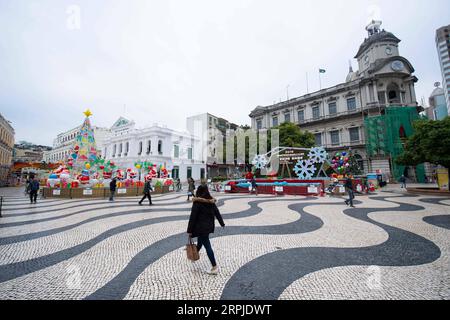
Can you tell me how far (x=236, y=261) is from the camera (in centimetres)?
371

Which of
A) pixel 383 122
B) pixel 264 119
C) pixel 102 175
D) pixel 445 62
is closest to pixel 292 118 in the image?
pixel 264 119

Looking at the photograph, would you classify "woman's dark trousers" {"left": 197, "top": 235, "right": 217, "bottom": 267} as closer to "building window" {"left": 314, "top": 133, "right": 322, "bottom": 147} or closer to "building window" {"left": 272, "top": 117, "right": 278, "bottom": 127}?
"building window" {"left": 314, "top": 133, "right": 322, "bottom": 147}

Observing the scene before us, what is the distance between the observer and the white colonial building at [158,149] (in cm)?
3447

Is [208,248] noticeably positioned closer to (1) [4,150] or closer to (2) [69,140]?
(1) [4,150]

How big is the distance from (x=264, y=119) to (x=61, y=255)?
43371mm

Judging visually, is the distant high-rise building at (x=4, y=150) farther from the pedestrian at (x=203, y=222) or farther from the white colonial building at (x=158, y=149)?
the pedestrian at (x=203, y=222)

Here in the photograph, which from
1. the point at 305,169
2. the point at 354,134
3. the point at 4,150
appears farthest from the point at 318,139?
the point at 4,150

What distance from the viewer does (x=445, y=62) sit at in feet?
245

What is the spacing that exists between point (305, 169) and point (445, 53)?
10553cm

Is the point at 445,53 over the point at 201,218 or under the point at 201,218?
over

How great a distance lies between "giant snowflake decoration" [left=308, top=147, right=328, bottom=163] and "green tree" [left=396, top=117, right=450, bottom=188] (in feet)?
20.8

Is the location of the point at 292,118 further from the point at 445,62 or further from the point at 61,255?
the point at 445,62

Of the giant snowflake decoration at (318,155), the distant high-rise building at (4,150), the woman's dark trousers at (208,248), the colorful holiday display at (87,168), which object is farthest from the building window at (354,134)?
the distant high-rise building at (4,150)

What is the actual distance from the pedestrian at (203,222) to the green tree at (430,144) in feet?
58.8
